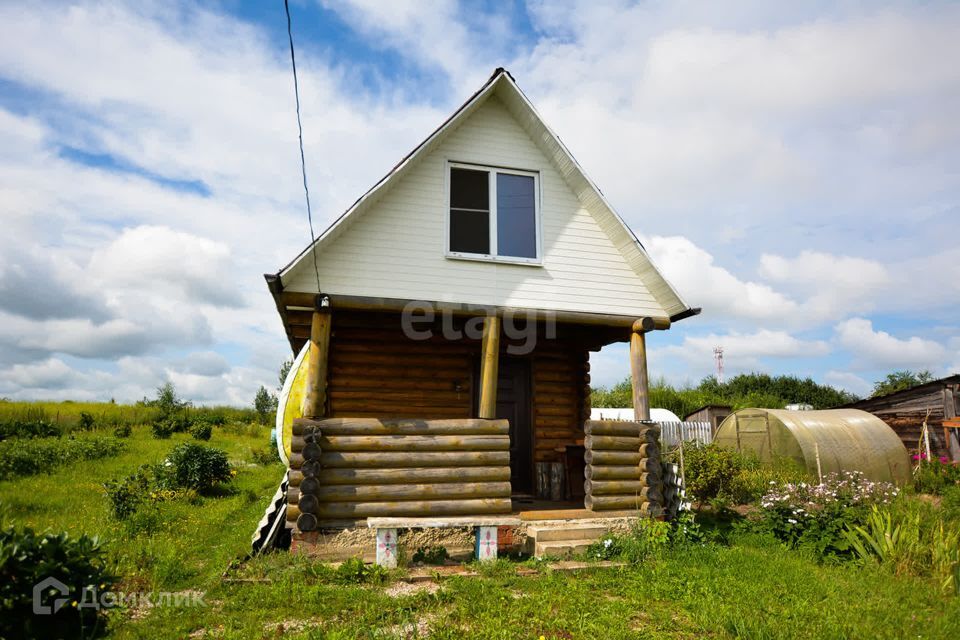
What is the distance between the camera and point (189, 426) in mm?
27953

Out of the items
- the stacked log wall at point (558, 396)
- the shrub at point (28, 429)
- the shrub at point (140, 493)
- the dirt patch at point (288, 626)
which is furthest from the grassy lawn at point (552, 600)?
the shrub at point (28, 429)

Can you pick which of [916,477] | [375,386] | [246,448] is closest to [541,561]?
[375,386]

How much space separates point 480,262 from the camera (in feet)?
30.3

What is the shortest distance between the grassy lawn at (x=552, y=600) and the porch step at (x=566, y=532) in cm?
83

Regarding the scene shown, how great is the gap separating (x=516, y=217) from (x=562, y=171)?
1.18 metres

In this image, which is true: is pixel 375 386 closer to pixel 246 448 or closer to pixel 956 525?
pixel 956 525

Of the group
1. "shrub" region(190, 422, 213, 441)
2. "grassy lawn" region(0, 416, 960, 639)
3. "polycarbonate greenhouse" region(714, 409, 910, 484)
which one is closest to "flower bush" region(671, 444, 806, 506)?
"polycarbonate greenhouse" region(714, 409, 910, 484)

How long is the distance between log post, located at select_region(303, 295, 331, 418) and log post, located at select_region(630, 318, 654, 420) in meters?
4.90

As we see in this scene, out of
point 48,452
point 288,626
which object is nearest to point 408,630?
point 288,626

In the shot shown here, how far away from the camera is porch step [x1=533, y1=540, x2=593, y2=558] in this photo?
8047 millimetres

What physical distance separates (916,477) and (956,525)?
33.5 ft

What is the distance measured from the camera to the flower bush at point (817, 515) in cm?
853

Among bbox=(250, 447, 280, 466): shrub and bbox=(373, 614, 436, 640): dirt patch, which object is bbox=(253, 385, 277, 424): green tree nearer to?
bbox=(250, 447, 280, 466): shrub

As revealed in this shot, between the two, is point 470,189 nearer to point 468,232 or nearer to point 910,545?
point 468,232
